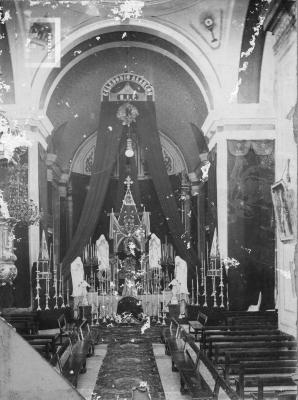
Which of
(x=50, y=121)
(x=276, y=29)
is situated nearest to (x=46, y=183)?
(x=50, y=121)

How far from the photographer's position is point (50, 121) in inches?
223

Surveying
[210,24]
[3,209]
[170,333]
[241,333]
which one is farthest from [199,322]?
[210,24]

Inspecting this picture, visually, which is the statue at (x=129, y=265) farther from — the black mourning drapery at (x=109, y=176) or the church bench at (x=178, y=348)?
the church bench at (x=178, y=348)

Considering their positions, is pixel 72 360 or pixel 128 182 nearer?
pixel 72 360

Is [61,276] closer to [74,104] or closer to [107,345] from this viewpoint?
[107,345]

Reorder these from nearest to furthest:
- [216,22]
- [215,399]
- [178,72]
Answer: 1. [215,399]
2. [216,22]
3. [178,72]

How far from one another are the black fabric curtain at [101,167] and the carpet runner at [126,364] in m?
1.02

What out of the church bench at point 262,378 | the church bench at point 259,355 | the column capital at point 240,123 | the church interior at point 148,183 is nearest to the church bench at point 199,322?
the church interior at point 148,183

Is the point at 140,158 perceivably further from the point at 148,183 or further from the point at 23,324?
the point at 23,324

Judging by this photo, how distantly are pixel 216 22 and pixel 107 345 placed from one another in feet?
10.8

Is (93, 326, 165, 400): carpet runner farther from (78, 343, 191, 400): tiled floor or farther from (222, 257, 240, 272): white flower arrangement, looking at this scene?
(222, 257, 240, 272): white flower arrangement

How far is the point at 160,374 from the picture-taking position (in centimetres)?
560

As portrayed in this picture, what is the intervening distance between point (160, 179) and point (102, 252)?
925 millimetres

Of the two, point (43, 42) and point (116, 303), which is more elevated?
point (43, 42)
